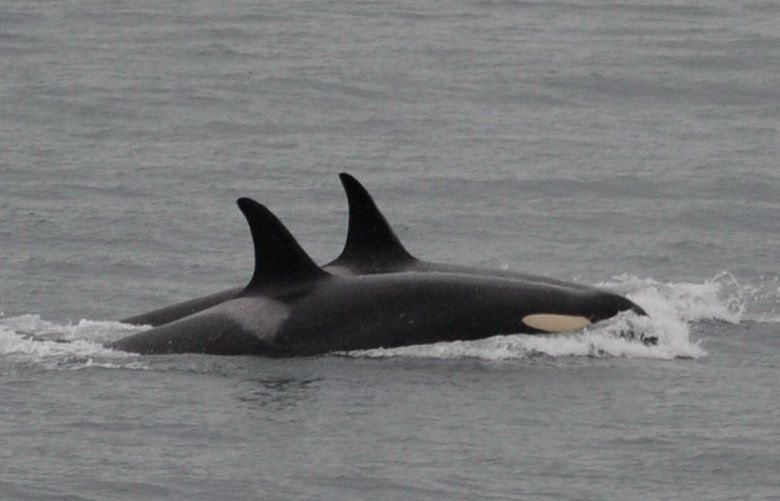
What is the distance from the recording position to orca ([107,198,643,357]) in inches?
755

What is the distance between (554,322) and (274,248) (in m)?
2.53

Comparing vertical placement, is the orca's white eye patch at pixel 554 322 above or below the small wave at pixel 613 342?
above

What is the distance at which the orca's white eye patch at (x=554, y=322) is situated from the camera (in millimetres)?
19484

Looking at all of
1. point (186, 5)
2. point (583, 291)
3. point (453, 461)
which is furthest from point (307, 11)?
point (453, 461)

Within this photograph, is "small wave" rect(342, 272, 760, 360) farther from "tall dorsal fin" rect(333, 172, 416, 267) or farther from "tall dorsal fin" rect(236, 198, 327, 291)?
"tall dorsal fin" rect(333, 172, 416, 267)

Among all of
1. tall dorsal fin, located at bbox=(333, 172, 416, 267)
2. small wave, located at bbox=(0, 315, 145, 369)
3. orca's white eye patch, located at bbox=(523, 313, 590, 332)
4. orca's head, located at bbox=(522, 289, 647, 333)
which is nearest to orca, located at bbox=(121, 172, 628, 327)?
tall dorsal fin, located at bbox=(333, 172, 416, 267)

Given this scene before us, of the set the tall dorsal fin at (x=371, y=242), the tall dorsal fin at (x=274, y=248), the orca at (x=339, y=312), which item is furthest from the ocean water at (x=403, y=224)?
the tall dorsal fin at (x=371, y=242)

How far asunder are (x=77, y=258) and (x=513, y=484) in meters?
9.87

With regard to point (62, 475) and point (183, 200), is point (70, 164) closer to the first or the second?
point (183, 200)

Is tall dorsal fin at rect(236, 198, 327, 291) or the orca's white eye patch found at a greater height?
tall dorsal fin at rect(236, 198, 327, 291)

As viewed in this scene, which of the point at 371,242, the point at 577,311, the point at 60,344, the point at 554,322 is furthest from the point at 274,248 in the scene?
the point at 577,311

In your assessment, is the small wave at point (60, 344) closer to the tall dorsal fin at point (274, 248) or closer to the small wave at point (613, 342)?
the tall dorsal fin at point (274, 248)

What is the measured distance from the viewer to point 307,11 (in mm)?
40969

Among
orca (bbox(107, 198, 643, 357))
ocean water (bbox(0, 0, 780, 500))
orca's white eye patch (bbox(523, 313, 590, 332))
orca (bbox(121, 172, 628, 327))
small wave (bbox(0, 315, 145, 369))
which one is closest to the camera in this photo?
ocean water (bbox(0, 0, 780, 500))
